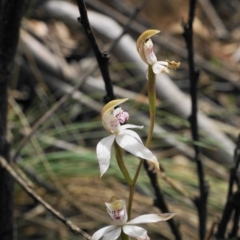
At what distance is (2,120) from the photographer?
0.81 metres

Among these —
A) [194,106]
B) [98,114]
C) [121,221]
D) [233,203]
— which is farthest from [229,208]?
[98,114]

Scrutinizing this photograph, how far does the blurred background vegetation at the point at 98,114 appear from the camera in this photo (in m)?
1.25

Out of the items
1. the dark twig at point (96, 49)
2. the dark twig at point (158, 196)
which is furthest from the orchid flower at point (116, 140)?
the dark twig at point (158, 196)

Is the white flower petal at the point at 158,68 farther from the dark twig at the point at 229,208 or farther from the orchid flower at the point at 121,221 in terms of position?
the dark twig at the point at 229,208

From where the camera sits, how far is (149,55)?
18.0 inches

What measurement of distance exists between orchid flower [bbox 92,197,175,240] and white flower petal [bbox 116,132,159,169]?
49mm

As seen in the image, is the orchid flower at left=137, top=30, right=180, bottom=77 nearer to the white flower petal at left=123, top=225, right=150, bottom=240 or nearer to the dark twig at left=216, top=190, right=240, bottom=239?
the white flower petal at left=123, top=225, right=150, bottom=240

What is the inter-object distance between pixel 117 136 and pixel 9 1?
0.90ft

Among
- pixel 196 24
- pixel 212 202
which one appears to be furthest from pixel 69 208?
pixel 196 24

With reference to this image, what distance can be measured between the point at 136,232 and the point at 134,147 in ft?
0.24

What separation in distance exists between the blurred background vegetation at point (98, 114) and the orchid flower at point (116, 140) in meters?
0.33

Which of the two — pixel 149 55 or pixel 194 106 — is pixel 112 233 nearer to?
pixel 149 55

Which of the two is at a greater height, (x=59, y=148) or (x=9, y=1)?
(x=9, y=1)

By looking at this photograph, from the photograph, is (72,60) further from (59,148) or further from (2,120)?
(2,120)
